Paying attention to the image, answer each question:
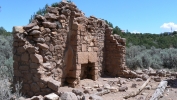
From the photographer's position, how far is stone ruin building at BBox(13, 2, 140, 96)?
20.5 ft

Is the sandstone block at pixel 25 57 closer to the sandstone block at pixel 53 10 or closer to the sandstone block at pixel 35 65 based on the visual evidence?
the sandstone block at pixel 35 65

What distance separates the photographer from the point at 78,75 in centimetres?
839

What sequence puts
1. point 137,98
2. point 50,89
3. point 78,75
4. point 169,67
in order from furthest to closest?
point 169,67, point 78,75, point 137,98, point 50,89

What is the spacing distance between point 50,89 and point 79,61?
260 cm

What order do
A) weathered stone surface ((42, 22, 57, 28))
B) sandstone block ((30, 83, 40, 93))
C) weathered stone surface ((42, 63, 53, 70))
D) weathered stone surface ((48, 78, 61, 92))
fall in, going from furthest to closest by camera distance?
weathered stone surface ((42, 22, 57, 28))
weathered stone surface ((42, 63, 53, 70))
sandstone block ((30, 83, 40, 93))
weathered stone surface ((48, 78, 61, 92))

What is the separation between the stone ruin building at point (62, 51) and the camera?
20.5ft

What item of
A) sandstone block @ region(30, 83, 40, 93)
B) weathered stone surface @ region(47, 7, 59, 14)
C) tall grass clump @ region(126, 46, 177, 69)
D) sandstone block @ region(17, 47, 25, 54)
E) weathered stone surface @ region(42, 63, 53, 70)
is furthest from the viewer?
tall grass clump @ region(126, 46, 177, 69)

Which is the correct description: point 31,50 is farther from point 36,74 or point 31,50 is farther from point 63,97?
point 63,97

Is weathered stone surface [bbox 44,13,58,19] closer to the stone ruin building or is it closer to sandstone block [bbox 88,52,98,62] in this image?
the stone ruin building

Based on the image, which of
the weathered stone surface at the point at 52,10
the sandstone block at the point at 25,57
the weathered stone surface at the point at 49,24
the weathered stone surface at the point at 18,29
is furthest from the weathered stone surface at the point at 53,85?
the weathered stone surface at the point at 52,10

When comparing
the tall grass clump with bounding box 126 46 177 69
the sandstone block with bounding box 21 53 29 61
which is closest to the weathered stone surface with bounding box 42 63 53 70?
the sandstone block with bounding box 21 53 29 61

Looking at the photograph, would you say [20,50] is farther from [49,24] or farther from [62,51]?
[62,51]

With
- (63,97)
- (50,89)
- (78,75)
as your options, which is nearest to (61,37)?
(78,75)

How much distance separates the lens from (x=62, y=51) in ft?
25.7
